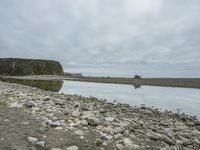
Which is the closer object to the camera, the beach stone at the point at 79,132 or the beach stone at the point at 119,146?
the beach stone at the point at 119,146

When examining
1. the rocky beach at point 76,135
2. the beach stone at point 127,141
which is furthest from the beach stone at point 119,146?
the beach stone at point 127,141

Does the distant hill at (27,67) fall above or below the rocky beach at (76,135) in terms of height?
above

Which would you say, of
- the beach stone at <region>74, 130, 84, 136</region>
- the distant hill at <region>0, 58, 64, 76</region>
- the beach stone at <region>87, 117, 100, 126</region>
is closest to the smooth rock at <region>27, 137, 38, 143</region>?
the beach stone at <region>74, 130, 84, 136</region>

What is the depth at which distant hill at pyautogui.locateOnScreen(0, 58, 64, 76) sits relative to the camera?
133 metres

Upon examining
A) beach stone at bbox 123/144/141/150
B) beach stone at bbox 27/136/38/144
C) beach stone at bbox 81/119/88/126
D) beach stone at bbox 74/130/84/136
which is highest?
beach stone at bbox 81/119/88/126

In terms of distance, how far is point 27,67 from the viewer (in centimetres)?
13550

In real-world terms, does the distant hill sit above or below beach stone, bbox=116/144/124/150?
above

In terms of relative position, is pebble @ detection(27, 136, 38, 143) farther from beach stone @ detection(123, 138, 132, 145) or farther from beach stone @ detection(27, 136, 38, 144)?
beach stone @ detection(123, 138, 132, 145)

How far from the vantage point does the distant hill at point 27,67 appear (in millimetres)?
132875

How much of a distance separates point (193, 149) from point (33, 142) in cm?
431

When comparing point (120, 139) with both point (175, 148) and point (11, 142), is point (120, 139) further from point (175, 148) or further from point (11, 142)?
point (11, 142)

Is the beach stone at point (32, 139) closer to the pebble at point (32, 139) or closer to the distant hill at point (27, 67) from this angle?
the pebble at point (32, 139)

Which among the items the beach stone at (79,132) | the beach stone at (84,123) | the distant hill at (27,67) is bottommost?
the beach stone at (79,132)

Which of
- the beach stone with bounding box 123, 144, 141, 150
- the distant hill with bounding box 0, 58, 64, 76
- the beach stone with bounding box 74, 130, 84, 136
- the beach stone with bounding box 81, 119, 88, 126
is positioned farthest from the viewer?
the distant hill with bounding box 0, 58, 64, 76
